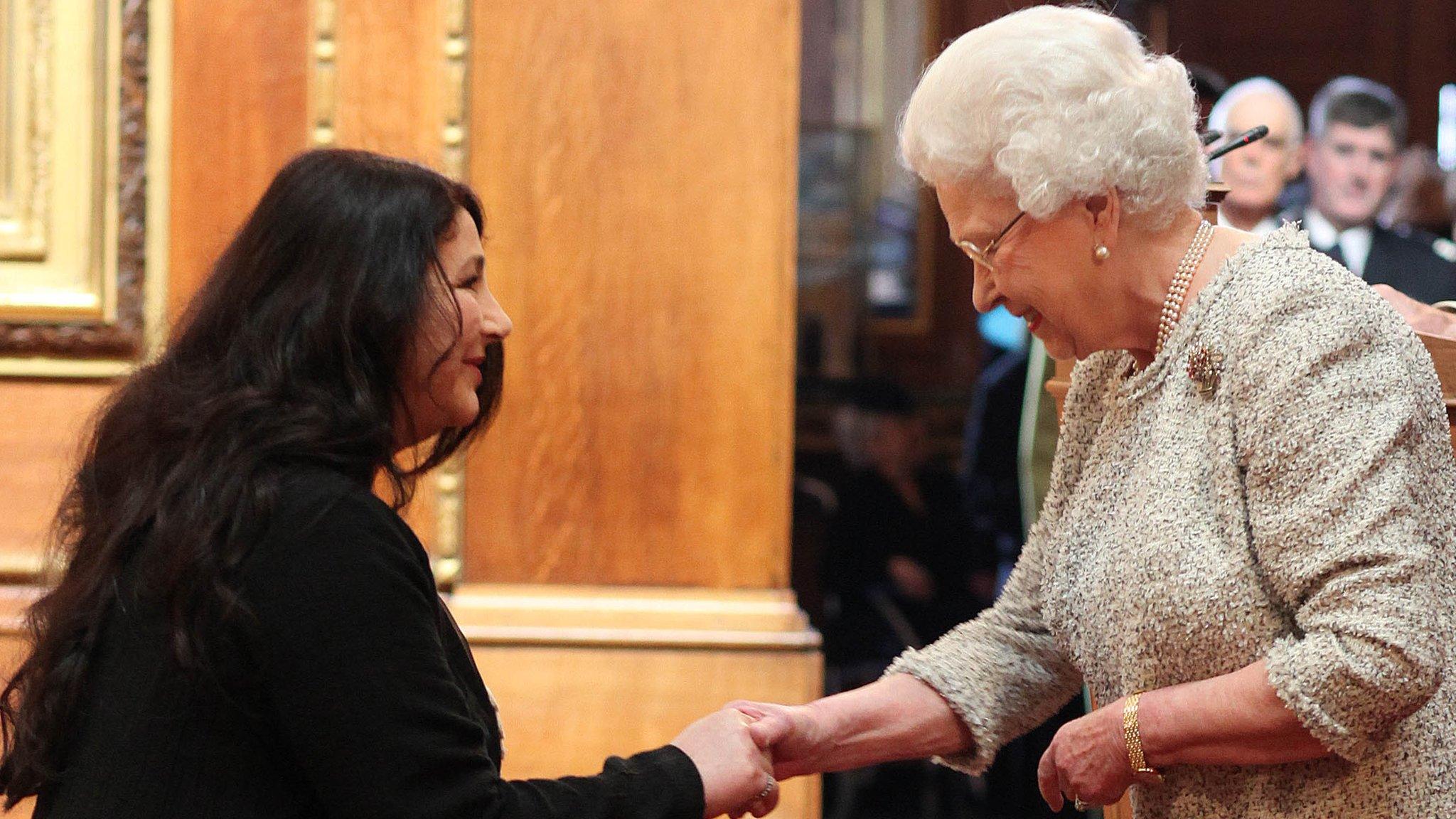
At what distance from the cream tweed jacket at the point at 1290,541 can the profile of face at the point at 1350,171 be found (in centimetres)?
279

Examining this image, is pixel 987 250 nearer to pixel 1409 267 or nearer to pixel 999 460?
pixel 1409 267

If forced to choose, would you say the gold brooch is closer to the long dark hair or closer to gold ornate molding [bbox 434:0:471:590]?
the long dark hair

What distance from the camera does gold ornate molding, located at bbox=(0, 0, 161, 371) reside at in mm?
3020

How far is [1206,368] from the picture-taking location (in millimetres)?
1722

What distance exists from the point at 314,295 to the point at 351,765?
45 centimetres

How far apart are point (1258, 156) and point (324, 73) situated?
2.31 m

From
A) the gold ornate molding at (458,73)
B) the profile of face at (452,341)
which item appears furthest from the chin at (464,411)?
the gold ornate molding at (458,73)

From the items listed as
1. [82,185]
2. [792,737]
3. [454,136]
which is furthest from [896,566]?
[792,737]

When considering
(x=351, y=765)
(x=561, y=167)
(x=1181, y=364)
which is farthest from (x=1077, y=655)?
(x=561, y=167)

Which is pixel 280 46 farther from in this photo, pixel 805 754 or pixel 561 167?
pixel 805 754

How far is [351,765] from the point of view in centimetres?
148

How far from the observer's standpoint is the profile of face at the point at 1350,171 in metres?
4.37

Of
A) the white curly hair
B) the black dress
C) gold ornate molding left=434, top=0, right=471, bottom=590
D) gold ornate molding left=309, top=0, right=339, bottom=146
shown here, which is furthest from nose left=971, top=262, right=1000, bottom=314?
gold ornate molding left=309, top=0, right=339, bottom=146

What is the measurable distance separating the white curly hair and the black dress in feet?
2.51
